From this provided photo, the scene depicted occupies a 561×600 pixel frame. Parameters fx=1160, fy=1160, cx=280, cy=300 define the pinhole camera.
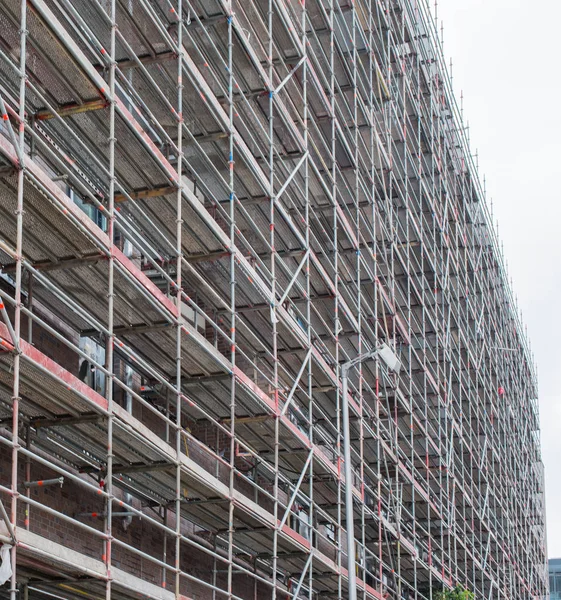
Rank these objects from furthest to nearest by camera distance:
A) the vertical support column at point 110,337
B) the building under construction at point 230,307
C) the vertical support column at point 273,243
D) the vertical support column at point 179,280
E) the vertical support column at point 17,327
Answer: the vertical support column at point 273,243
the vertical support column at point 179,280
the building under construction at point 230,307
the vertical support column at point 110,337
the vertical support column at point 17,327

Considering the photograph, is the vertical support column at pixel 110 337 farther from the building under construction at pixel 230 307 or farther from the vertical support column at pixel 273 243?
the vertical support column at pixel 273 243

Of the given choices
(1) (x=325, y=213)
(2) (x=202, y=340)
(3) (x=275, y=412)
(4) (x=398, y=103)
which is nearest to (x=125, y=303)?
(2) (x=202, y=340)

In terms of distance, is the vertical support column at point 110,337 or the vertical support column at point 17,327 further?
the vertical support column at point 110,337

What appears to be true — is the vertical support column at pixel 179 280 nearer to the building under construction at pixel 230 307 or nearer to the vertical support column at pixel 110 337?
the building under construction at pixel 230 307

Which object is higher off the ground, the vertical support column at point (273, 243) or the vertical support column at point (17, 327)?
the vertical support column at point (273, 243)

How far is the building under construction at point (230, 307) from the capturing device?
14.4 m

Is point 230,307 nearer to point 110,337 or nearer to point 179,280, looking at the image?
point 179,280

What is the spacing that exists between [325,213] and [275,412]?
27.0ft

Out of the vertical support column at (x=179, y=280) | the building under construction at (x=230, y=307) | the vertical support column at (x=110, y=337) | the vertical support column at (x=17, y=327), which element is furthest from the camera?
the vertical support column at (x=179, y=280)

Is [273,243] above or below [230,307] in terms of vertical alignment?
above

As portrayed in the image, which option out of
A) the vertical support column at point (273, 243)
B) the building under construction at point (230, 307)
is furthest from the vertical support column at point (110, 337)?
the vertical support column at point (273, 243)

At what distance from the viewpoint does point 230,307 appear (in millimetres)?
19625

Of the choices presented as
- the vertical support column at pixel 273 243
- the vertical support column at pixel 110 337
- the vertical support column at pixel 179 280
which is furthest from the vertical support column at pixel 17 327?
the vertical support column at pixel 273 243

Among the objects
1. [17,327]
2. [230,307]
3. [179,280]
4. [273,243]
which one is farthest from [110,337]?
[273,243]
